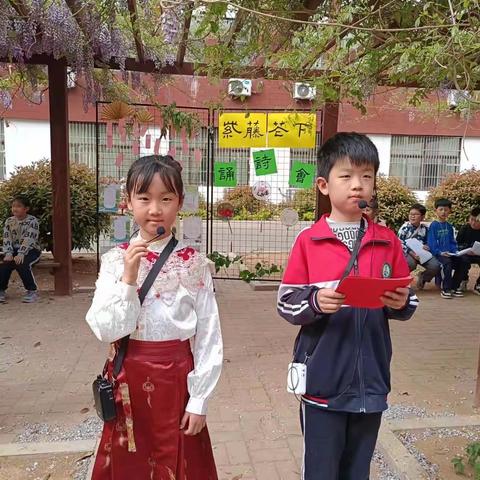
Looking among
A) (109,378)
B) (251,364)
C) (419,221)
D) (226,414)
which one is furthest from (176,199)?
(419,221)

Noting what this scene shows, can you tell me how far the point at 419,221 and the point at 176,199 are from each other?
19.7 feet

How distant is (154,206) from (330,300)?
681mm

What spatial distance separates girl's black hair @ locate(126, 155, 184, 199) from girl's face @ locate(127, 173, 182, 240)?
14 millimetres

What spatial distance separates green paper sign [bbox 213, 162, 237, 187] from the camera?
273 inches

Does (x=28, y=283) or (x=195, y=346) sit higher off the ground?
(x=195, y=346)

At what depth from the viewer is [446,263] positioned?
6.99m

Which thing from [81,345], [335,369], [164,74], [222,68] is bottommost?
[81,345]

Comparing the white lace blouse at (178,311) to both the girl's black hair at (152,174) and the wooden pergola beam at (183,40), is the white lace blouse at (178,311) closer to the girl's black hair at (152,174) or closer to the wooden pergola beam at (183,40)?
the girl's black hair at (152,174)

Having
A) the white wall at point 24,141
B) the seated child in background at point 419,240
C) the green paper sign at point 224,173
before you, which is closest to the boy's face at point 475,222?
the seated child in background at point 419,240

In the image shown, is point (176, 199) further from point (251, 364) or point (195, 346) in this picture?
point (251, 364)

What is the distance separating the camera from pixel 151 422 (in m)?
1.83

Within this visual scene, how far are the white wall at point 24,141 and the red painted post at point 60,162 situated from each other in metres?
10.4

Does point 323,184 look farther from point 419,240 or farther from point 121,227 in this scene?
point 419,240

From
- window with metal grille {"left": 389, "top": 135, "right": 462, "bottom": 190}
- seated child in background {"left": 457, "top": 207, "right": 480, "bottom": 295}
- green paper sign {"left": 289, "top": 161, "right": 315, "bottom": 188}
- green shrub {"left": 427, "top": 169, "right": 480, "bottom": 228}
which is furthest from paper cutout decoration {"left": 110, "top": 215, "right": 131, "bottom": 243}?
window with metal grille {"left": 389, "top": 135, "right": 462, "bottom": 190}
